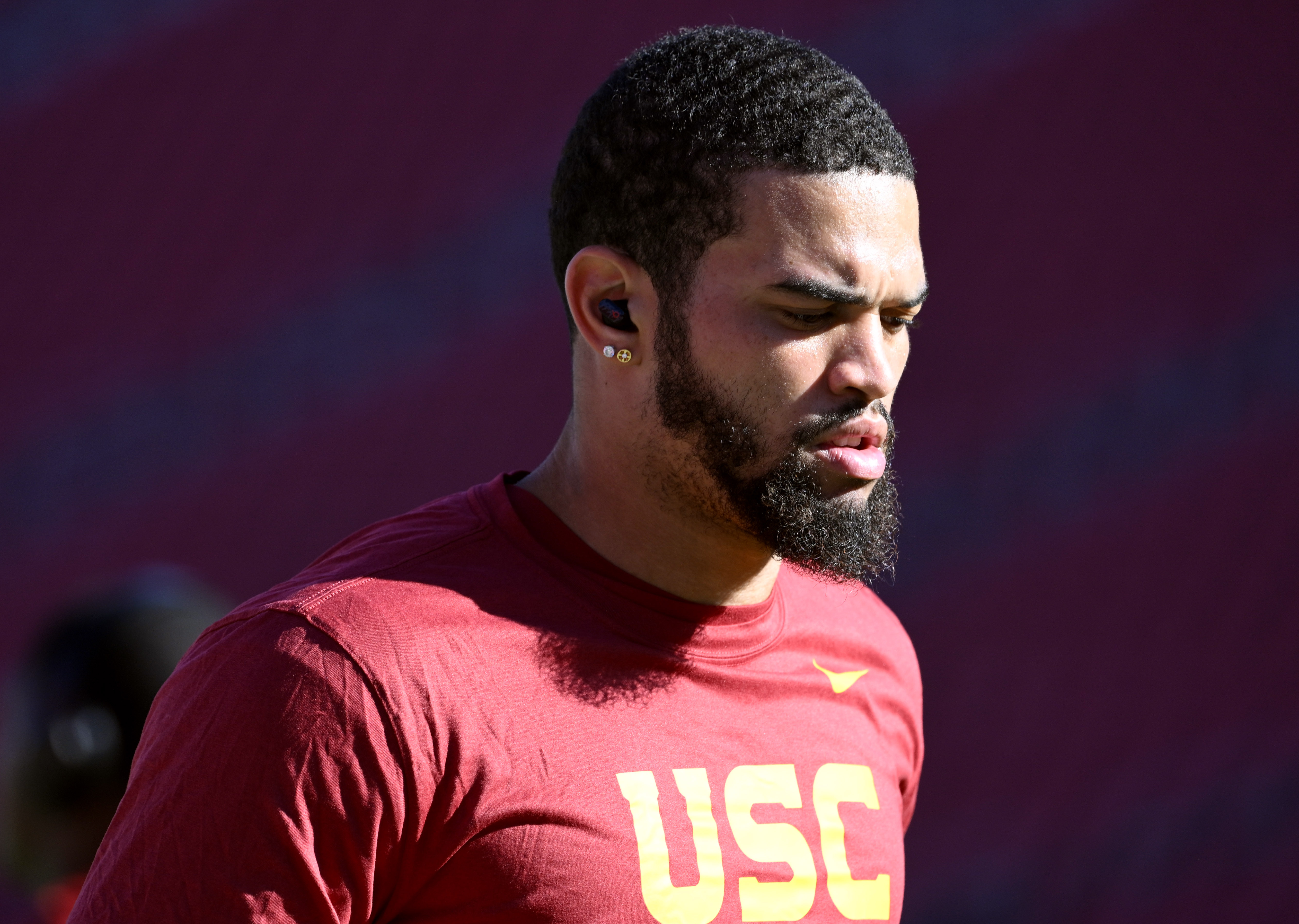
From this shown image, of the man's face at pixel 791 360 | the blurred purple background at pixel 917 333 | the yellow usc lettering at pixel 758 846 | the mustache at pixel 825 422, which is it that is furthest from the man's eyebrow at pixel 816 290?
the blurred purple background at pixel 917 333

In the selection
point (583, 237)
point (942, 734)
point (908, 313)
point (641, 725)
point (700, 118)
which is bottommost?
point (942, 734)

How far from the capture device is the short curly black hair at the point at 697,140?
4.83 feet

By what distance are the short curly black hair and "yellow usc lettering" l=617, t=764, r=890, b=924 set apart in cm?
54

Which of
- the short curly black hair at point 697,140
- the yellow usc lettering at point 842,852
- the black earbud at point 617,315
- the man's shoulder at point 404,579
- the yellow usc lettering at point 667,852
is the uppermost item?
the short curly black hair at point 697,140

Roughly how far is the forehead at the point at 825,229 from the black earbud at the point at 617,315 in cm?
16

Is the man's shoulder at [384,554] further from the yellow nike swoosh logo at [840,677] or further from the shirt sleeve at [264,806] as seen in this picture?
the yellow nike swoosh logo at [840,677]

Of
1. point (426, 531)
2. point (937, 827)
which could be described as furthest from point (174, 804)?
point (937, 827)

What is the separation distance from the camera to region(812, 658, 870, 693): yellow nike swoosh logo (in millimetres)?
1654

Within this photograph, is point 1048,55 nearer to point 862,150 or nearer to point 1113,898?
point 1113,898

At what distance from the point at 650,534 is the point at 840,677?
34 cm

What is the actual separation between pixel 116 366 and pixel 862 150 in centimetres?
365

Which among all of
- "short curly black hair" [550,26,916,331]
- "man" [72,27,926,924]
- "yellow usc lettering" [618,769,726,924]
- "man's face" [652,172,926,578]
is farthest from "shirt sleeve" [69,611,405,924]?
"short curly black hair" [550,26,916,331]

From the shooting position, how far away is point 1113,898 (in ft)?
13.4

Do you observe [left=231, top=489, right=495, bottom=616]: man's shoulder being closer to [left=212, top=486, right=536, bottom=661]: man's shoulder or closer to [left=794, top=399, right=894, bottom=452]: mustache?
[left=212, top=486, right=536, bottom=661]: man's shoulder
